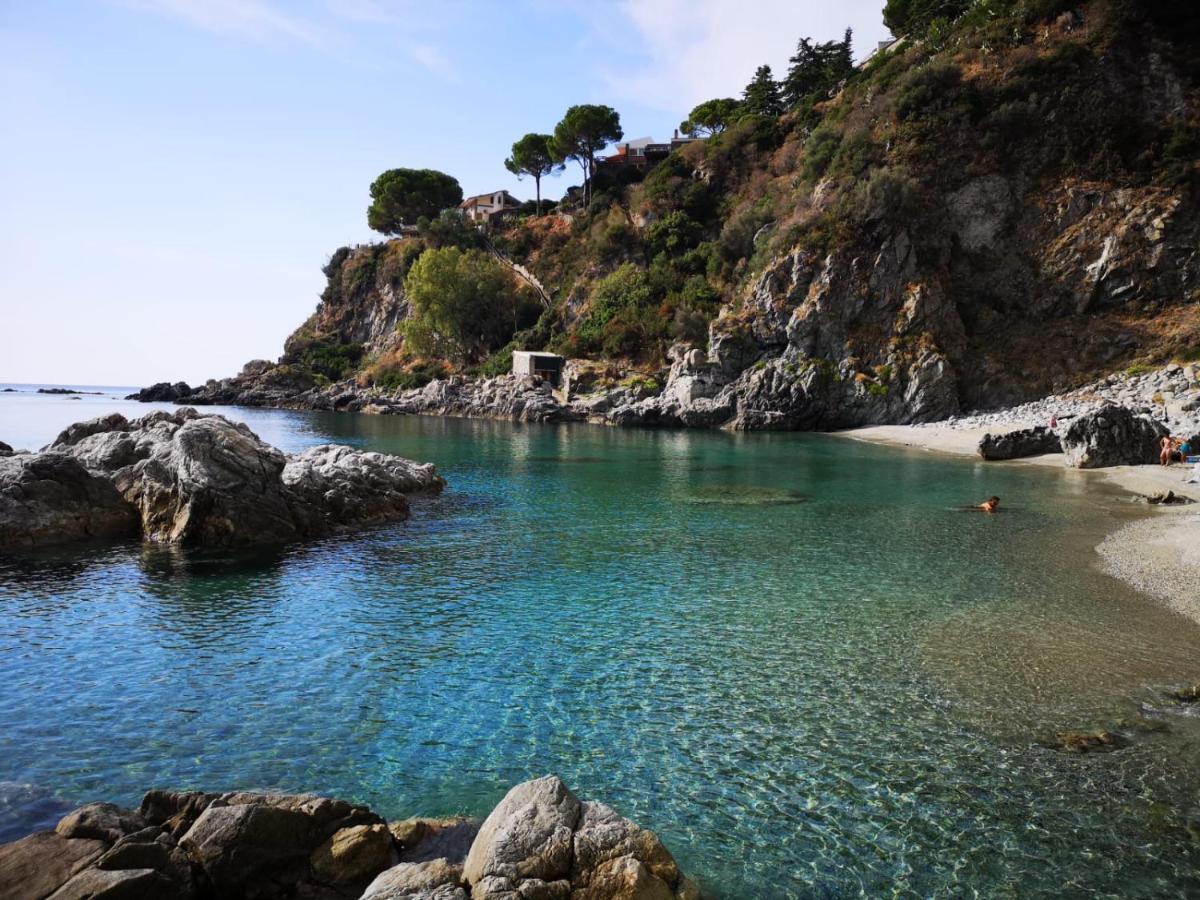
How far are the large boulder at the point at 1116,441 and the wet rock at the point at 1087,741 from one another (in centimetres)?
3265

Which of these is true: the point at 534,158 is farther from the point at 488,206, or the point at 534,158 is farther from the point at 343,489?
the point at 343,489

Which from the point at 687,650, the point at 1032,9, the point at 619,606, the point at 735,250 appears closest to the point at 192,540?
the point at 619,606

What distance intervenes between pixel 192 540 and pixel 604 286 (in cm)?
7500

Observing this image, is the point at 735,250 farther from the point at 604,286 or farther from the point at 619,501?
the point at 619,501

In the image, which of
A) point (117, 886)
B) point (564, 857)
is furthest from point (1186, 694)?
point (117, 886)

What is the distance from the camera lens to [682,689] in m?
11.9

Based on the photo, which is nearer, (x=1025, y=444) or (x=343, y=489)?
(x=343, y=489)

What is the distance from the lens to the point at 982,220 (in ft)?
224

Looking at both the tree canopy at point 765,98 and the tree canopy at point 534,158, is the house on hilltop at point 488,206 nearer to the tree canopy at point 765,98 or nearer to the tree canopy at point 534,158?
the tree canopy at point 534,158

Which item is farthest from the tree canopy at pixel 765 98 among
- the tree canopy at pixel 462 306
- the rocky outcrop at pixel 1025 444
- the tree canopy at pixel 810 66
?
the rocky outcrop at pixel 1025 444

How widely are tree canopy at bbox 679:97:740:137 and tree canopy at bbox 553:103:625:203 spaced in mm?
11908

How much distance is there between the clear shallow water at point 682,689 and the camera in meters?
8.19

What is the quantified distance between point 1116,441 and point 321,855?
139 feet

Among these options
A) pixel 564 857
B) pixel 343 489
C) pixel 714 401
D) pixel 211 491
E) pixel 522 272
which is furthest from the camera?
pixel 522 272
